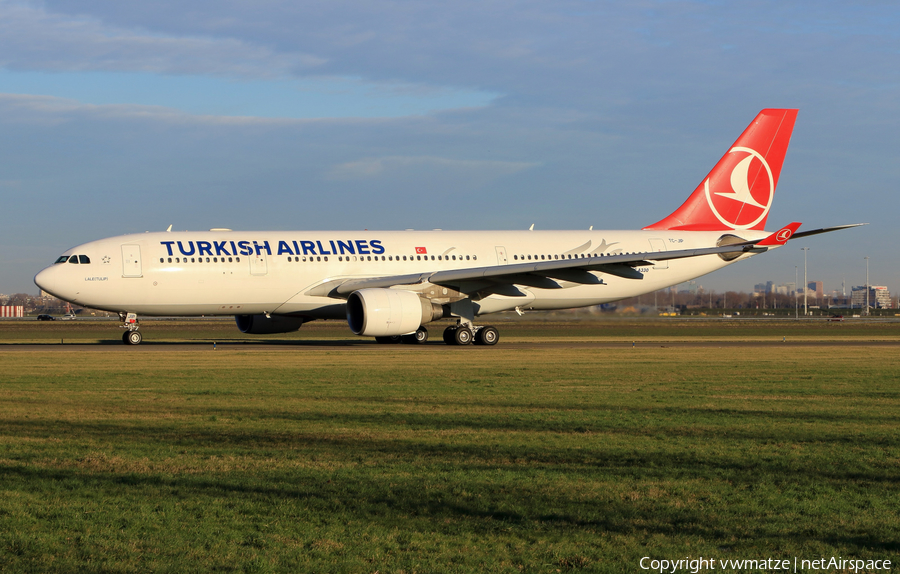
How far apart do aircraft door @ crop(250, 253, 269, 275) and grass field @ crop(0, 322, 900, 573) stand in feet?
42.0

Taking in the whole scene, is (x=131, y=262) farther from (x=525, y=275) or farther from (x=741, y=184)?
(x=741, y=184)

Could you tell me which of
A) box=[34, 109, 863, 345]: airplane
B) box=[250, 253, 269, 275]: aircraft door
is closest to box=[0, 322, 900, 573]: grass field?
box=[34, 109, 863, 345]: airplane

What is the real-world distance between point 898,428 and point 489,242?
2288cm

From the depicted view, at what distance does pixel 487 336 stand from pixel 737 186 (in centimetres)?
1302

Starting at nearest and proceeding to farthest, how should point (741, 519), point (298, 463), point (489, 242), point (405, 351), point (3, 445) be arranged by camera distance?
point (741, 519)
point (298, 463)
point (3, 445)
point (405, 351)
point (489, 242)

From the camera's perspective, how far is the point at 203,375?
61.0 ft

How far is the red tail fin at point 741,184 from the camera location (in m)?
36.2

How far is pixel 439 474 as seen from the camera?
26.6 ft

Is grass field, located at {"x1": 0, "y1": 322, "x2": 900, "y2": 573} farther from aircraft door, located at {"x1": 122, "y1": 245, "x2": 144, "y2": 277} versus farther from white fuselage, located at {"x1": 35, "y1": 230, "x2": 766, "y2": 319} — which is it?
white fuselage, located at {"x1": 35, "y1": 230, "x2": 766, "y2": 319}

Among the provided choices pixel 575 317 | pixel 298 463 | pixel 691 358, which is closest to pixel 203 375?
pixel 298 463

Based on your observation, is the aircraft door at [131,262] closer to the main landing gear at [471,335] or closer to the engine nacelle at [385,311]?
the engine nacelle at [385,311]

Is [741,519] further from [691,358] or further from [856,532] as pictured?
[691,358]

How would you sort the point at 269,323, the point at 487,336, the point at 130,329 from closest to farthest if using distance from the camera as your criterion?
the point at 130,329 < the point at 487,336 < the point at 269,323

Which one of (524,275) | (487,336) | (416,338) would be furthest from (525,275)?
(416,338)
